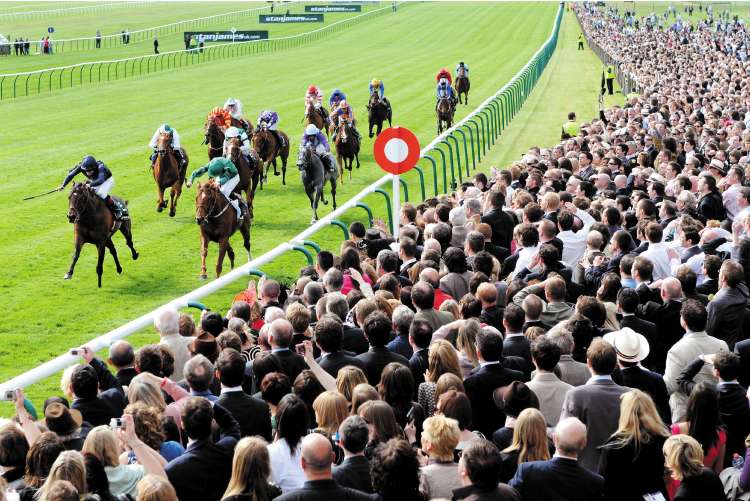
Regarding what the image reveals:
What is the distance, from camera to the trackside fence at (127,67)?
36.6 metres

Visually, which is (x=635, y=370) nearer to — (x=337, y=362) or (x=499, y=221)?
(x=337, y=362)

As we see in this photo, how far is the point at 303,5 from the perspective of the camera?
103m

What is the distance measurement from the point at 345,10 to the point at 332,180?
78.6 m

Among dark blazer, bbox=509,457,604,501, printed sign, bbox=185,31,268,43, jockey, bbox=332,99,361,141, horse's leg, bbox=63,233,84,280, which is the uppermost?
dark blazer, bbox=509,457,604,501

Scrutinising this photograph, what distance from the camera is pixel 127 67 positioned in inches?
1818

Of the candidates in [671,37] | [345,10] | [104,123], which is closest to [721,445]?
[104,123]

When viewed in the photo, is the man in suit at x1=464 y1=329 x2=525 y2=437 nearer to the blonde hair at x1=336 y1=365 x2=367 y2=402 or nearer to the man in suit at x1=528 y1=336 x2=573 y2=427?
the man in suit at x1=528 y1=336 x2=573 y2=427

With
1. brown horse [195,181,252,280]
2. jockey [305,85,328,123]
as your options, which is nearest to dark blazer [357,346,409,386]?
brown horse [195,181,252,280]

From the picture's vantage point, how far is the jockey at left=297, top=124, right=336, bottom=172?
18125mm

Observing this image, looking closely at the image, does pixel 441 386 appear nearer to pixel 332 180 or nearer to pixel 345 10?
pixel 332 180

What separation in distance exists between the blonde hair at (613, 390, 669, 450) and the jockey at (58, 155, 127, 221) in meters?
9.97

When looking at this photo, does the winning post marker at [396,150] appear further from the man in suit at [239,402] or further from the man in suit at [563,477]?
the man in suit at [563,477]

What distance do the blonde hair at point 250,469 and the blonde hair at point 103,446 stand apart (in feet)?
1.89

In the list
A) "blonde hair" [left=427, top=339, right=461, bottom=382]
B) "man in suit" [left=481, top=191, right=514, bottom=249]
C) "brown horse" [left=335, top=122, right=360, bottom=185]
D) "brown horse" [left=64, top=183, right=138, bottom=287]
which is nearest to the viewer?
"blonde hair" [left=427, top=339, right=461, bottom=382]
